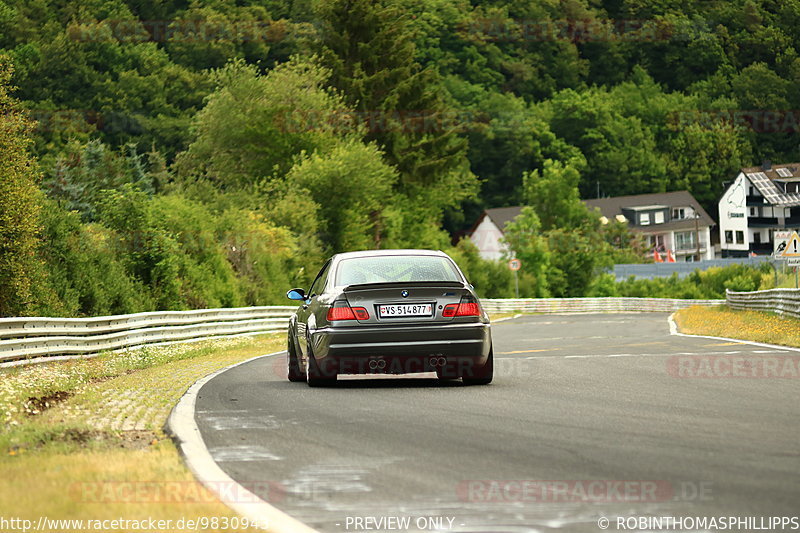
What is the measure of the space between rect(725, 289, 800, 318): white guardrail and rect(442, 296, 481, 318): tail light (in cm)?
1880

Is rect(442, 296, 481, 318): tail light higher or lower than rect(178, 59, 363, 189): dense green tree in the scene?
lower

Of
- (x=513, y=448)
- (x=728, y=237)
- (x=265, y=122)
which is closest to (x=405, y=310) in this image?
(x=513, y=448)

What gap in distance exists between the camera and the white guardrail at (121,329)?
61.9 feet

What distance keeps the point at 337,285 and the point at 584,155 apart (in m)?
124

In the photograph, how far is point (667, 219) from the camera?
439 feet

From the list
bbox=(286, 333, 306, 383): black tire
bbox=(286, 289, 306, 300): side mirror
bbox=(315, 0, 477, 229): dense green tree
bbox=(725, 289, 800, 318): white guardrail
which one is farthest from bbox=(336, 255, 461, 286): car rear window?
bbox=(315, 0, 477, 229): dense green tree

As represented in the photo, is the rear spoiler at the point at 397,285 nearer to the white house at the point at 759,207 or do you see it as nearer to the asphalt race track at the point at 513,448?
the asphalt race track at the point at 513,448

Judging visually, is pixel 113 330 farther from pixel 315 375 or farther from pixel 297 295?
pixel 315 375

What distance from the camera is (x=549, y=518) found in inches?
209

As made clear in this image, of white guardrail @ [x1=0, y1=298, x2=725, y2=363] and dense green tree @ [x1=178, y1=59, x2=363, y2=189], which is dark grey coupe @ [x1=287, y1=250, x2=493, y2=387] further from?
dense green tree @ [x1=178, y1=59, x2=363, y2=189]

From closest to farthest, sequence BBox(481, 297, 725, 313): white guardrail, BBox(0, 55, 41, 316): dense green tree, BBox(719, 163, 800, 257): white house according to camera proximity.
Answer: BBox(0, 55, 41, 316): dense green tree, BBox(481, 297, 725, 313): white guardrail, BBox(719, 163, 800, 257): white house

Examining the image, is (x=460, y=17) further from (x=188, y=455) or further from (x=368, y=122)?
(x=188, y=455)

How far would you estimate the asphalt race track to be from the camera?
5.54 m

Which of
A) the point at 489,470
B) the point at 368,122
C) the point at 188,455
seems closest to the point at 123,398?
the point at 188,455
